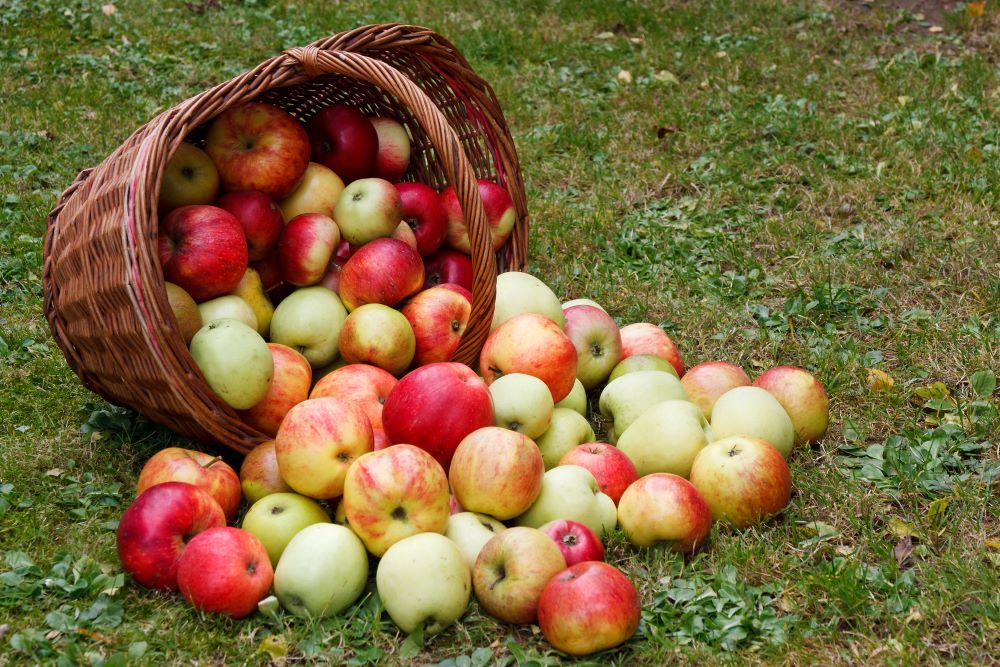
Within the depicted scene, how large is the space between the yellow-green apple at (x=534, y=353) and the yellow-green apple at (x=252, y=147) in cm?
91

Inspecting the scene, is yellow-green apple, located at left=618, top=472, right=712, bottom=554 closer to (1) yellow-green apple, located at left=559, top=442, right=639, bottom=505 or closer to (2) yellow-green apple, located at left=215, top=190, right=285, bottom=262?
(1) yellow-green apple, located at left=559, top=442, right=639, bottom=505

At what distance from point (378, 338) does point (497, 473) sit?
2.41 feet

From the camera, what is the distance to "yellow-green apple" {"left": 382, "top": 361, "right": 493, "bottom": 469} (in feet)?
8.89

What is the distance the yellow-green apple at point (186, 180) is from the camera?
317 cm

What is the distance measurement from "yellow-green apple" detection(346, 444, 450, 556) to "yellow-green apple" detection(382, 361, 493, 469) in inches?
8.0

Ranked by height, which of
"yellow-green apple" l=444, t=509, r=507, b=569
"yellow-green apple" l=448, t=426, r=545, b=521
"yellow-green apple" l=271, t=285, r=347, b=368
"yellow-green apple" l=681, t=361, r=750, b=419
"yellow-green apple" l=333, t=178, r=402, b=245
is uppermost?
"yellow-green apple" l=333, t=178, r=402, b=245

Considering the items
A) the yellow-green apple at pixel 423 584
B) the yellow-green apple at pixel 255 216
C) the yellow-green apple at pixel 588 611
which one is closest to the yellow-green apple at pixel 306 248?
the yellow-green apple at pixel 255 216

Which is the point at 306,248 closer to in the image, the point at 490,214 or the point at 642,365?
the point at 490,214

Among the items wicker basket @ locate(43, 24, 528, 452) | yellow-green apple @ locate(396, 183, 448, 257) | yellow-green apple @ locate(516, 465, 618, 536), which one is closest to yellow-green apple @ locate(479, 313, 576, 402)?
wicker basket @ locate(43, 24, 528, 452)

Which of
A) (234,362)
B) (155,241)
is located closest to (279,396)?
(234,362)

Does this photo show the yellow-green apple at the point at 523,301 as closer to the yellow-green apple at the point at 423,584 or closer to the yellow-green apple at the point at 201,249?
the yellow-green apple at the point at 201,249

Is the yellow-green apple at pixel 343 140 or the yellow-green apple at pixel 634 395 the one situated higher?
the yellow-green apple at pixel 343 140

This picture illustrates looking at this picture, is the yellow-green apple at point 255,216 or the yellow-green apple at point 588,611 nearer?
the yellow-green apple at point 588,611

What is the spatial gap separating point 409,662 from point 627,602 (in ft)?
1.70
